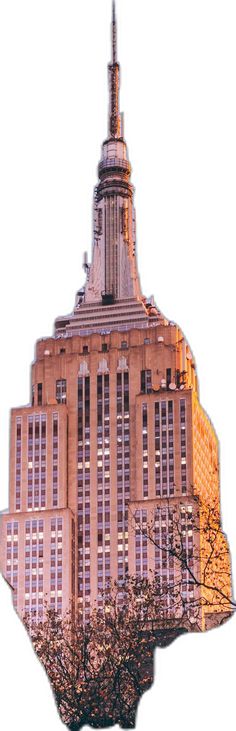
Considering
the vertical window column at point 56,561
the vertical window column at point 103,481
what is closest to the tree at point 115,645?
the vertical window column at point 56,561

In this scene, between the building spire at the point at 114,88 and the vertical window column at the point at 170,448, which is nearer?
the vertical window column at the point at 170,448

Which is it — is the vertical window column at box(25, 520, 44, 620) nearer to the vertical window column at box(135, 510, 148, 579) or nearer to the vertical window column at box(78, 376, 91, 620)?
the vertical window column at box(78, 376, 91, 620)

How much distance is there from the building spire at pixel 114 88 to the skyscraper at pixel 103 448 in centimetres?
1203

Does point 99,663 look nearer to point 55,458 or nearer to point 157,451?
point 157,451

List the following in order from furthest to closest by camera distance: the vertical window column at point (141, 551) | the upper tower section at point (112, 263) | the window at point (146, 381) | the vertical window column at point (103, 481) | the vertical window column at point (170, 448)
→ the upper tower section at point (112, 263)
the window at point (146, 381)
the vertical window column at point (170, 448)
the vertical window column at point (103, 481)
the vertical window column at point (141, 551)

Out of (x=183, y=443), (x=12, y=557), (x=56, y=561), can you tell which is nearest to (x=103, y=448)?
(x=183, y=443)

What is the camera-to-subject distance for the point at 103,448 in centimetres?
12275

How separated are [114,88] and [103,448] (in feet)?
120

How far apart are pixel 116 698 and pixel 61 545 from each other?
48.9 metres

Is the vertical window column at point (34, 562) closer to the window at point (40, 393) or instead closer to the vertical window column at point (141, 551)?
the vertical window column at point (141, 551)

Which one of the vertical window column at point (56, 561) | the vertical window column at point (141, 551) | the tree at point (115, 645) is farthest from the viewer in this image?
the vertical window column at point (56, 561)

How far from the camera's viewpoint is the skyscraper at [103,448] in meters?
117

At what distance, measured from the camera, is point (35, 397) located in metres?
127

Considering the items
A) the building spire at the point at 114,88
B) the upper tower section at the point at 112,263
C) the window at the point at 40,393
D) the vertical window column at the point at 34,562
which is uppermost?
the building spire at the point at 114,88
